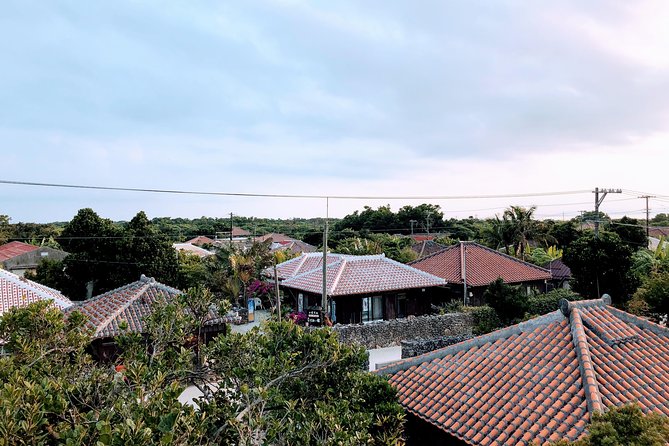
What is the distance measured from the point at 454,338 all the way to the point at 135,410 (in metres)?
15.6

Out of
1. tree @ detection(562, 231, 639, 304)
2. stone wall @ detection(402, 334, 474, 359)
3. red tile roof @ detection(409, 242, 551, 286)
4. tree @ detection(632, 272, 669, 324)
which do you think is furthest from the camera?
Answer: red tile roof @ detection(409, 242, 551, 286)

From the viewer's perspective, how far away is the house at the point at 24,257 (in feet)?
142

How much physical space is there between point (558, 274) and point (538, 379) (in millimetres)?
31831

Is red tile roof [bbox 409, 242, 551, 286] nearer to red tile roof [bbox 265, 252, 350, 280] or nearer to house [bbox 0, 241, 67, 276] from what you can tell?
red tile roof [bbox 265, 252, 350, 280]

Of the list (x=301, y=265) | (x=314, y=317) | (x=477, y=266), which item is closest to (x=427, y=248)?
(x=477, y=266)

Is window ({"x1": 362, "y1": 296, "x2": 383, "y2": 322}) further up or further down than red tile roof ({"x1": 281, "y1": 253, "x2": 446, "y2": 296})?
further down

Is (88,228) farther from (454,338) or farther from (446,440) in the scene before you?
(446,440)

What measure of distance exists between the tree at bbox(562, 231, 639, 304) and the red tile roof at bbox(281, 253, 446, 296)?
7.36m

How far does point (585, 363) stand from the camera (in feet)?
26.5

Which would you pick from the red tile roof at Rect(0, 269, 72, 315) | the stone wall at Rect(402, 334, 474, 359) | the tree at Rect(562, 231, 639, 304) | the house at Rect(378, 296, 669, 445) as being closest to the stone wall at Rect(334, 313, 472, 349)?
the stone wall at Rect(402, 334, 474, 359)

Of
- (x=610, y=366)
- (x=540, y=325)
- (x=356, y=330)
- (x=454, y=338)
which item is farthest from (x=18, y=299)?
(x=610, y=366)

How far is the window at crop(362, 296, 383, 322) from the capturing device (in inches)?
957

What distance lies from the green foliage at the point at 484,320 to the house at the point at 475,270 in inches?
178

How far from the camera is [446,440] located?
27.5ft
